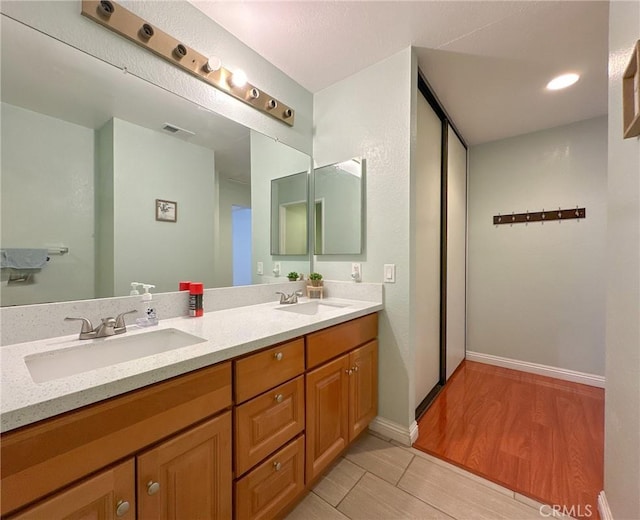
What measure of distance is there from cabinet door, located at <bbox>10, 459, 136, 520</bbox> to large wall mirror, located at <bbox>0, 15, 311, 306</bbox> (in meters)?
0.72

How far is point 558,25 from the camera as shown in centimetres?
150

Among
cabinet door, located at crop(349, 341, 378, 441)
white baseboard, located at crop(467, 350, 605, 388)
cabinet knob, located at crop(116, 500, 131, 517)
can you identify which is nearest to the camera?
cabinet knob, located at crop(116, 500, 131, 517)

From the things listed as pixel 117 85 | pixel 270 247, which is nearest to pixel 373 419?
pixel 270 247

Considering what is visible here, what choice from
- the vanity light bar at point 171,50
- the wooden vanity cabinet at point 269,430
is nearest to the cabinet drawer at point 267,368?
the wooden vanity cabinet at point 269,430

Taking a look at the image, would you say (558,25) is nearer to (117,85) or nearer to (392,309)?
(392,309)

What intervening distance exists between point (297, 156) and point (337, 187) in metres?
0.40

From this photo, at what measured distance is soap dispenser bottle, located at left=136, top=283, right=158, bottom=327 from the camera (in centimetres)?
120

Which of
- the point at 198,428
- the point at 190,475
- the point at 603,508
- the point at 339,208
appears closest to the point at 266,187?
the point at 339,208

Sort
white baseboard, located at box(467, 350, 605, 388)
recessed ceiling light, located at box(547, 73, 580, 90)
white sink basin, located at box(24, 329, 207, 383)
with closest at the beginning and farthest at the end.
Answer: white sink basin, located at box(24, 329, 207, 383) < recessed ceiling light, located at box(547, 73, 580, 90) < white baseboard, located at box(467, 350, 605, 388)

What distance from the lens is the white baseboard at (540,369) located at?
96.6 inches

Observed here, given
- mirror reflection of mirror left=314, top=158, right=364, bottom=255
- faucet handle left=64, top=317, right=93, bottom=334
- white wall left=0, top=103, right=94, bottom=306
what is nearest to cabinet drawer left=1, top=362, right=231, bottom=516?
faucet handle left=64, top=317, right=93, bottom=334

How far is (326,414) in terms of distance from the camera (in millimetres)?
1358

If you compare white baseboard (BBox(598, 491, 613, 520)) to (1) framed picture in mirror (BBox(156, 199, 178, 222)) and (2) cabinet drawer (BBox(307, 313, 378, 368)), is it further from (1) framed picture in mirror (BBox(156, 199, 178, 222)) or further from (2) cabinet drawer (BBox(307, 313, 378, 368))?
(1) framed picture in mirror (BBox(156, 199, 178, 222))

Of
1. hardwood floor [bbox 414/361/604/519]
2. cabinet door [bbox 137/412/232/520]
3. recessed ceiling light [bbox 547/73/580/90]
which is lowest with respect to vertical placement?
hardwood floor [bbox 414/361/604/519]
